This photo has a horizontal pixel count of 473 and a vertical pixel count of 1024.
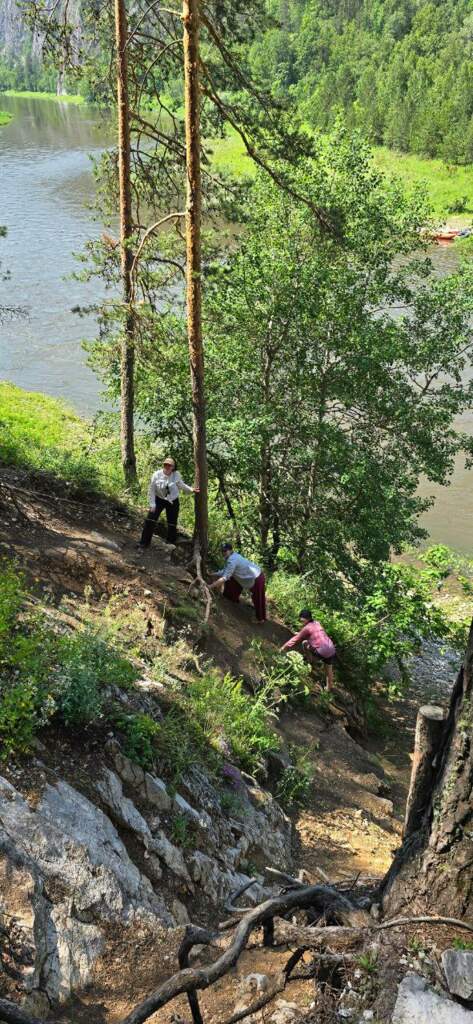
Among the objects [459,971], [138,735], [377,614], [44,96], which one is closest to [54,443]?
[377,614]

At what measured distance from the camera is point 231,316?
13344 mm

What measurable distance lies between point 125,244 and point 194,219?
6.78 feet

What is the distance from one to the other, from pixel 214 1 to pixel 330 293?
14.7 feet

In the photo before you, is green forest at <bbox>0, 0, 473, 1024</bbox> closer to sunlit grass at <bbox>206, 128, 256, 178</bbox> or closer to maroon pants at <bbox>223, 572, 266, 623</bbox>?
maroon pants at <bbox>223, 572, 266, 623</bbox>

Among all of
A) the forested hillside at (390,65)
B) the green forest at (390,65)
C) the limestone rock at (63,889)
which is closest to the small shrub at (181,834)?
the limestone rock at (63,889)

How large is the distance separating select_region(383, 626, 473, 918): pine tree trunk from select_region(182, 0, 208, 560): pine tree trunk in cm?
739

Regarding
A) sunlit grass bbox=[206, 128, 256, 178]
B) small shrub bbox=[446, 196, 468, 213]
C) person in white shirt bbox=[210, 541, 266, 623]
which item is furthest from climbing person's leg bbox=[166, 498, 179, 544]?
small shrub bbox=[446, 196, 468, 213]

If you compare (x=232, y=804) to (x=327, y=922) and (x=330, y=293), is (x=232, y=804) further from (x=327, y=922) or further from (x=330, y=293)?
(x=330, y=293)

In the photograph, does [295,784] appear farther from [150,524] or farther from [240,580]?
[150,524]

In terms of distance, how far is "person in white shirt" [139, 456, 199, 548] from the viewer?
1169 cm

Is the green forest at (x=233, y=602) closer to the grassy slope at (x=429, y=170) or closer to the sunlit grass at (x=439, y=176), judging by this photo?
the grassy slope at (x=429, y=170)

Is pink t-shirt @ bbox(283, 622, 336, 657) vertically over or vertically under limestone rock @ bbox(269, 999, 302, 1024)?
under

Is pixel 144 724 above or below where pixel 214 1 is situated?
below

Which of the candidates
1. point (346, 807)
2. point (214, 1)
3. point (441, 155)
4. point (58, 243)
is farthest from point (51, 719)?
point (441, 155)
